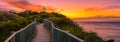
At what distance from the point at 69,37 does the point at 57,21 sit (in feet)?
132

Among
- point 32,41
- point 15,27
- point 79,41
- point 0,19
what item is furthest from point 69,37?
point 0,19

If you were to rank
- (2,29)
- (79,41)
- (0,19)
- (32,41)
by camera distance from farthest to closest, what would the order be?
(0,19) < (2,29) < (32,41) < (79,41)

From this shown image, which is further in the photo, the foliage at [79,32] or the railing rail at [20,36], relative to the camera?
the railing rail at [20,36]

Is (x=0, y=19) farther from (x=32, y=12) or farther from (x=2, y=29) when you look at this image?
(x=32, y=12)

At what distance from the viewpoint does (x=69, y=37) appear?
A: 48.4 ft

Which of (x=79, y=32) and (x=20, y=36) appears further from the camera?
(x=79, y=32)

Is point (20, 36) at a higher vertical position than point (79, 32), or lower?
higher

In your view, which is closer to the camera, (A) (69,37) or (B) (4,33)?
(A) (69,37)

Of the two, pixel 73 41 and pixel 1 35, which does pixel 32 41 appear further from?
pixel 73 41

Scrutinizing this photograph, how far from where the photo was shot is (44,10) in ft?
364

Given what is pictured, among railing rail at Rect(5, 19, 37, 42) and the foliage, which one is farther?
railing rail at Rect(5, 19, 37, 42)

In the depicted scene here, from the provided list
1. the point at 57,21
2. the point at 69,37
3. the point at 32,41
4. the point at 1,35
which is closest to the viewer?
the point at 69,37

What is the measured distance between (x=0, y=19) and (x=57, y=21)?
9.27 m

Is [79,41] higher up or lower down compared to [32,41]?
higher up
